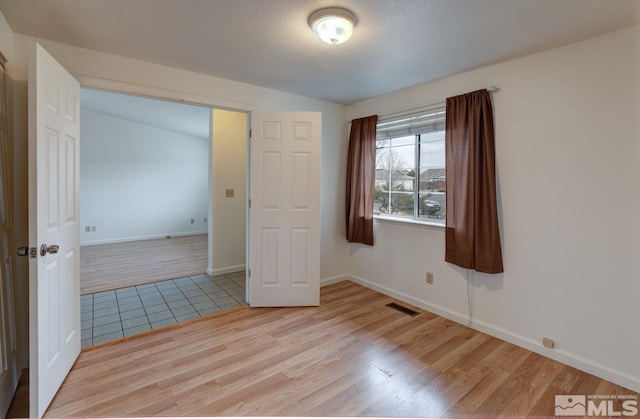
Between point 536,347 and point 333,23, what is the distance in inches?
109

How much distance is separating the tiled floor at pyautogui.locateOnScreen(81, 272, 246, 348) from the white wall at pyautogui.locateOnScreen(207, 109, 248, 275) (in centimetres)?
38

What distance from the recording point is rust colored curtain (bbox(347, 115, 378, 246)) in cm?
351

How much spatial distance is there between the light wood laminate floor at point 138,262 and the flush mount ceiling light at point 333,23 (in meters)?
3.69

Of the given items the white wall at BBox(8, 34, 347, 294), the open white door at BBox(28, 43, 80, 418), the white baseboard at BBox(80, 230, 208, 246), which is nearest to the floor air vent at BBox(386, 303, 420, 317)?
the white wall at BBox(8, 34, 347, 294)

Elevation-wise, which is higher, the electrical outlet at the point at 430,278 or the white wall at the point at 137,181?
the white wall at the point at 137,181

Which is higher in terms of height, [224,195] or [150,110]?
[150,110]

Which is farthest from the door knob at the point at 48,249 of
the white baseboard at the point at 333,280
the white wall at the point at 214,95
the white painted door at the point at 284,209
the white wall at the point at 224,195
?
the white baseboard at the point at 333,280

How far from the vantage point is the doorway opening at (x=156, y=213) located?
10.6 feet

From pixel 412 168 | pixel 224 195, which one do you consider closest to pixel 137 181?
pixel 224 195

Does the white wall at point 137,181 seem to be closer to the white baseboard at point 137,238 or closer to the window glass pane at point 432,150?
the white baseboard at point 137,238

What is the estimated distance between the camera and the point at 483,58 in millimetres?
2395

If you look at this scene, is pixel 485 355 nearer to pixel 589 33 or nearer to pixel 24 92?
pixel 589 33

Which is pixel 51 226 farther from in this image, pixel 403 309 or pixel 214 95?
pixel 403 309

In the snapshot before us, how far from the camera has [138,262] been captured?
4.94m
